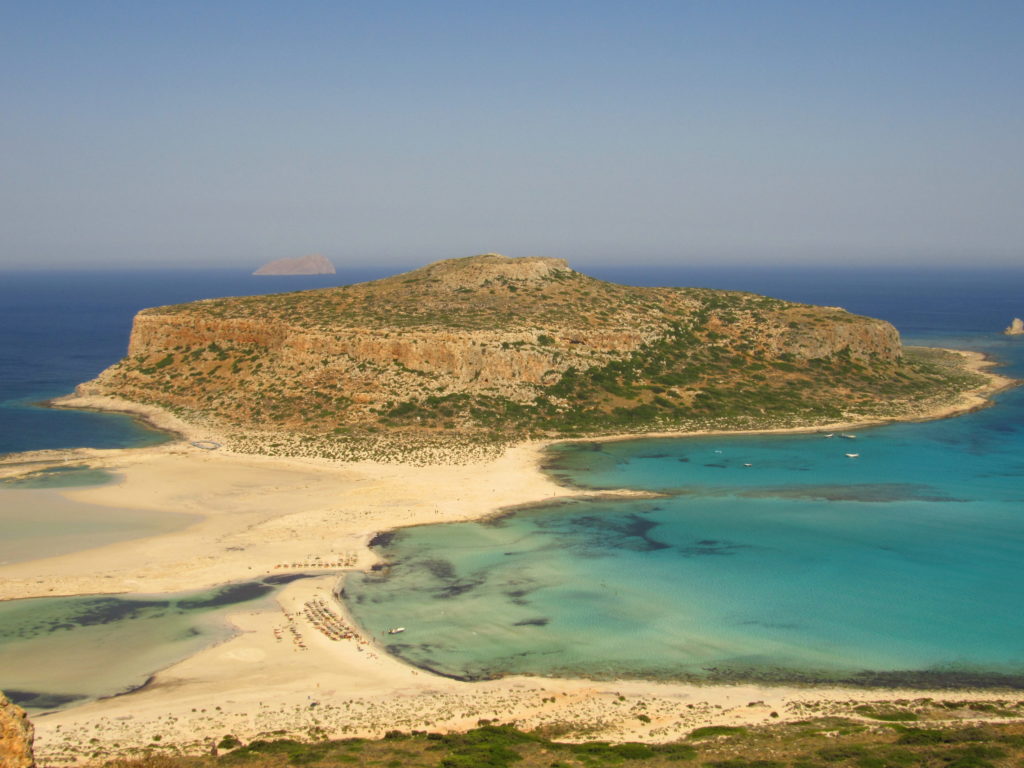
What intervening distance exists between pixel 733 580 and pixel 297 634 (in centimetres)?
1942

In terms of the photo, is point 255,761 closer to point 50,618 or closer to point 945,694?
point 50,618

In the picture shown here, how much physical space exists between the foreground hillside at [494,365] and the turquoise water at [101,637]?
25218mm

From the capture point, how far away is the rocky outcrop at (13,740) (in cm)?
A: 1584

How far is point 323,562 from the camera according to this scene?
3831 cm

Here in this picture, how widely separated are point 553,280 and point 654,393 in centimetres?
2375

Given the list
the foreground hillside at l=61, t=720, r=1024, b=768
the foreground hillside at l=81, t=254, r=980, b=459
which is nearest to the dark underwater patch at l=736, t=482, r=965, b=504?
the foreground hillside at l=81, t=254, r=980, b=459

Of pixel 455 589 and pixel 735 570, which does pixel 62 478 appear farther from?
pixel 735 570

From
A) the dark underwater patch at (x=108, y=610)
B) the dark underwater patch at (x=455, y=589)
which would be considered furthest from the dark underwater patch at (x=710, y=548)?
the dark underwater patch at (x=108, y=610)

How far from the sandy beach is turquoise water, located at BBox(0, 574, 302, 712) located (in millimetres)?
858

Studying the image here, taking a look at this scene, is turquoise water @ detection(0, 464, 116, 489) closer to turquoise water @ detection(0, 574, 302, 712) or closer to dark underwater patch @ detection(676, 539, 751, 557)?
turquoise water @ detection(0, 574, 302, 712)

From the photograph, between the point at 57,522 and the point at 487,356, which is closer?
the point at 57,522

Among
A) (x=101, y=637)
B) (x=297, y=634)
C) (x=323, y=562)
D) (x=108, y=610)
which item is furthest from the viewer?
(x=323, y=562)

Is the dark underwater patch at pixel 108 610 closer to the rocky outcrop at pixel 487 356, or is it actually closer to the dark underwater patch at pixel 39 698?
the dark underwater patch at pixel 39 698

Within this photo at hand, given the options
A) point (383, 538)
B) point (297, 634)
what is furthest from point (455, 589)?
point (383, 538)
